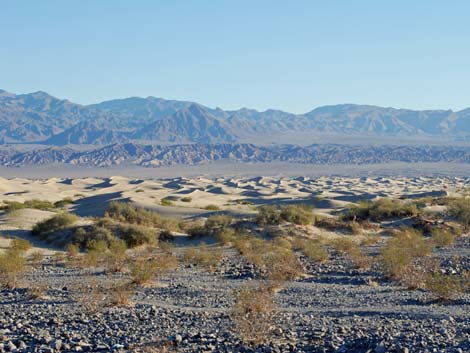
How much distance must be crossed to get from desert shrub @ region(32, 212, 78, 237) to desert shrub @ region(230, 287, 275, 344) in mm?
15839

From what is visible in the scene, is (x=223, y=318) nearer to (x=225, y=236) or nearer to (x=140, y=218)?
(x=225, y=236)

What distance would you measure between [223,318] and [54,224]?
1662 cm

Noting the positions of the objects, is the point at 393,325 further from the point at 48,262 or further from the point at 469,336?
the point at 48,262

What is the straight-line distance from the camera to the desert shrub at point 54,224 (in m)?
26.7

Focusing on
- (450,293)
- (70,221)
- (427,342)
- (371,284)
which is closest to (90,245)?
(70,221)

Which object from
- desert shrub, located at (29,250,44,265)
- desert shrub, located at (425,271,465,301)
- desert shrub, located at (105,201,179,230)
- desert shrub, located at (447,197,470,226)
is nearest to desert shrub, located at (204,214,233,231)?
desert shrub, located at (105,201,179,230)

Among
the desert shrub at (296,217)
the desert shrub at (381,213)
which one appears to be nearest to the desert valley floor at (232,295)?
the desert shrub at (296,217)

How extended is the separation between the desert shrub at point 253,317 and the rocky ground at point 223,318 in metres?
0.14

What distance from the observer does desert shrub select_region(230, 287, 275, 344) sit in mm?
9843

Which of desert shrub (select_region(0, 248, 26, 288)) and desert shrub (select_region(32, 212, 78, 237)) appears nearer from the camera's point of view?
desert shrub (select_region(0, 248, 26, 288))

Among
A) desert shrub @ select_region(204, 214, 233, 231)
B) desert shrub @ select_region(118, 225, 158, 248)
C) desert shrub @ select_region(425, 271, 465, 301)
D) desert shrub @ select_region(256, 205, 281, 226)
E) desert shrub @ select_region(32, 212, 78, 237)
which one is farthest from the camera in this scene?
desert shrub @ select_region(256, 205, 281, 226)

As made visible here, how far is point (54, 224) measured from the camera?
2688 cm

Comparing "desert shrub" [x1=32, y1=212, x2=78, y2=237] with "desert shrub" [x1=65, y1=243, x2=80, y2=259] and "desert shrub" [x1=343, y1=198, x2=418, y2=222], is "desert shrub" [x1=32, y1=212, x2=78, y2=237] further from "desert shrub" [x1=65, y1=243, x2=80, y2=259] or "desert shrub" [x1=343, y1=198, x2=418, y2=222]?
"desert shrub" [x1=343, y1=198, x2=418, y2=222]

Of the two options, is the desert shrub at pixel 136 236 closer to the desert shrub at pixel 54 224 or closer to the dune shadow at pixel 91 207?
the desert shrub at pixel 54 224
